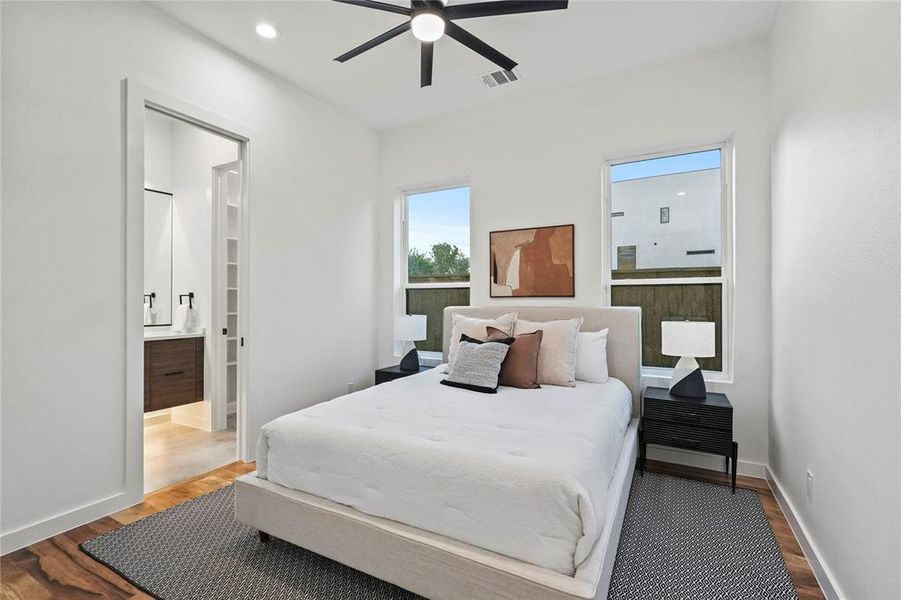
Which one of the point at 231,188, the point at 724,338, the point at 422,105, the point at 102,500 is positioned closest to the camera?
the point at 102,500

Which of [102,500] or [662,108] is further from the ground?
[662,108]

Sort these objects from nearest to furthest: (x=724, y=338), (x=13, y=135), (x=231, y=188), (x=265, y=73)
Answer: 1. (x=13, y=135)
2. (x=724, y=338)
3. (x=265, y=73)
4. (x=231, y=188)

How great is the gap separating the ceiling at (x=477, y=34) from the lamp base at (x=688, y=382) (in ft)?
7.40

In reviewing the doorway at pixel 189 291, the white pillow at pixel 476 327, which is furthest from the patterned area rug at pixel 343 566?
the white pillow at pixel 476 327

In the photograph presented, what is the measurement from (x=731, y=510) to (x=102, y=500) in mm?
3584

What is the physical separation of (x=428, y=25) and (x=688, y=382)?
2.73 m

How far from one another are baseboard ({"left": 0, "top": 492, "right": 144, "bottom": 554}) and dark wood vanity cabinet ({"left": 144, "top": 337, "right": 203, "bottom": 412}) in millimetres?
1438

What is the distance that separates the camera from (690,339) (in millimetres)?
2781

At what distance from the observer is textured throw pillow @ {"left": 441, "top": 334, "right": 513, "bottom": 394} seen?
2.71 metres

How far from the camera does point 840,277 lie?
1662 mm

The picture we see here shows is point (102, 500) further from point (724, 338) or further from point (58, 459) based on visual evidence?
point (724, 338)

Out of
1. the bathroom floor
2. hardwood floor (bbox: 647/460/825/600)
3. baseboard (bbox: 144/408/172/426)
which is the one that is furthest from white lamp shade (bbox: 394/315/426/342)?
baseboard (bbox: 144/408/172/426)

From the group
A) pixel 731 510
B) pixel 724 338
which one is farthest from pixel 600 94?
pixel 731 510

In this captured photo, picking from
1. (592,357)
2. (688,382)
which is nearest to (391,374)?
(592,357)
